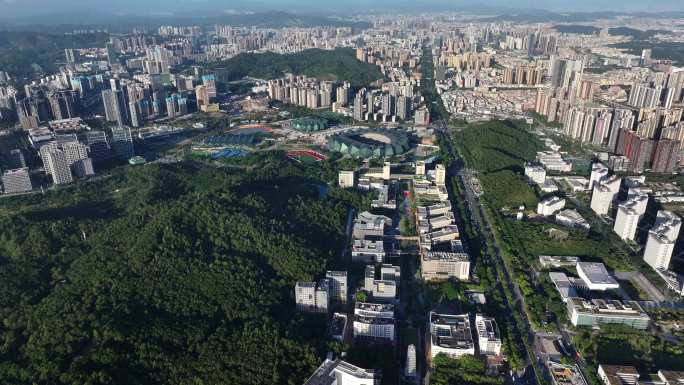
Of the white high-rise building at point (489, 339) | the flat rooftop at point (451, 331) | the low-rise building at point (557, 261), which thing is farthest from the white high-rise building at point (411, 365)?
the low-rise building at point (557, 261)

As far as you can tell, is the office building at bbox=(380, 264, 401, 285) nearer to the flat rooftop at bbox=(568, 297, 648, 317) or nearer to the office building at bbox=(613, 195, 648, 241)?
the flat rooftop at bbox=(568, 297, 648, 317)

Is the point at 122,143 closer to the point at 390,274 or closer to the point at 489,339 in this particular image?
the point at 390,274

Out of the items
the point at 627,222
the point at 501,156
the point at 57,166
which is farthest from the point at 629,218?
the point at 57,166

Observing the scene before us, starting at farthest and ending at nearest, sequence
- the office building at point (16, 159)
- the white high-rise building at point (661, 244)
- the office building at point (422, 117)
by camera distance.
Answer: the office building at point (422, 117) < the office building at point (16, 159) < the white high-rise building at point (661, 244)

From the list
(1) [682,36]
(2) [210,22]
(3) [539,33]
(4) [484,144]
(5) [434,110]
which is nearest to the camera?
(4) [484,144]

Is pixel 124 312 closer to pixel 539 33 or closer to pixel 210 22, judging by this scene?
pixel 539 33

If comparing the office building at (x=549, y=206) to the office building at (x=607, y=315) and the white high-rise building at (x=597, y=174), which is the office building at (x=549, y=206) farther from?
the office building at (x=607, y=315)

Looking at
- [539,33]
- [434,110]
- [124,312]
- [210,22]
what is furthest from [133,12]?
[124,312]

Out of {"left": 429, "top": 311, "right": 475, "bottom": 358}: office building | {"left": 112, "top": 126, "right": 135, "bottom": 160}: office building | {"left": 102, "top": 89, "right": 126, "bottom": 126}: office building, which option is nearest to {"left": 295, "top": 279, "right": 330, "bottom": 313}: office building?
{"left": 429, "top": 311, "right": 475, "bottom": 358}: office building
